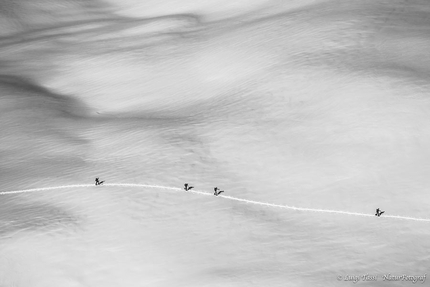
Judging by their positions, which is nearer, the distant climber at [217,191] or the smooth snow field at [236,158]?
the smooth snow field at [236,158]

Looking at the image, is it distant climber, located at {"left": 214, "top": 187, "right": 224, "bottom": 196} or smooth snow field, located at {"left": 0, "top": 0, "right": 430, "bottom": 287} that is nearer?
smooth snow field, located at {"left": 0, "top": 0, "right": 430, "bottom": 287}

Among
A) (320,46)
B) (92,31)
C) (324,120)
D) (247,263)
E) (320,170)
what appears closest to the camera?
(247,263)

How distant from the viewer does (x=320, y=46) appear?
199 cm

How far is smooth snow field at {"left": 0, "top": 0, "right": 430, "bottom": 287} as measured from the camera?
1.43 metres

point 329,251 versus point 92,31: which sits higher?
point 92,31

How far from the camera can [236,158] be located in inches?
68.0

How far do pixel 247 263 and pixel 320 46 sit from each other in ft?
2.85

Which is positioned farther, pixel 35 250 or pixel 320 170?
pixel 320 170

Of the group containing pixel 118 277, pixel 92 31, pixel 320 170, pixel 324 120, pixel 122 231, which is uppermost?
pixel 92 31

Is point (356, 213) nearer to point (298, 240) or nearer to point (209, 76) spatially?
point (298, 240)

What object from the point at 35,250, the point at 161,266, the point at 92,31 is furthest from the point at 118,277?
the point at 92,31

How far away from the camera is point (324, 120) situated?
1.75 metres

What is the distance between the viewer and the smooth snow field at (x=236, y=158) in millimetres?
1430

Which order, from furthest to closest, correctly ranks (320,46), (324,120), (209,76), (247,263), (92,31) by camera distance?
(92,31), (209,76), (320,46), (324,120), (247,263)
